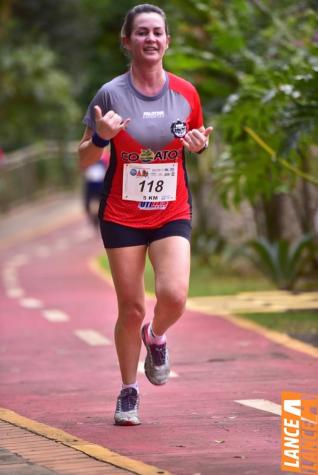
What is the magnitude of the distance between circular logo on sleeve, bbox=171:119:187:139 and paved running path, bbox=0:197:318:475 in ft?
4.65

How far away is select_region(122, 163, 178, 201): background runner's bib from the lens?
7.87 metres

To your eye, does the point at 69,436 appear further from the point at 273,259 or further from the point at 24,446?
the point at 273,259

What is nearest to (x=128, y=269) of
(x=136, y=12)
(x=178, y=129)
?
(x=178, y=129)

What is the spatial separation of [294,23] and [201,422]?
29.4ft

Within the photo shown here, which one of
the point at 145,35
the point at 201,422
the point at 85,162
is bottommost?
the point at 201,422

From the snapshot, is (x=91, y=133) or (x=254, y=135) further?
(x=254, y=135)

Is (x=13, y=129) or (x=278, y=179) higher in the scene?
(x=278, y=179)

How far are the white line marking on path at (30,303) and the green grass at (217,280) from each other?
1.38 metres

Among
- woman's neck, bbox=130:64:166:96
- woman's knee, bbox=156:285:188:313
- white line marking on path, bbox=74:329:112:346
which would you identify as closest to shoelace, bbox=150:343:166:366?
woman's knee, bbox=156:285:188:313

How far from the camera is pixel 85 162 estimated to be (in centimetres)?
793

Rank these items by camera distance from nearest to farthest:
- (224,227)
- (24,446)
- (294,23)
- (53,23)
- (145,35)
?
1. (24,446)
2. (145,35)
3. (294,23)
4. (224,227)
5. (53,23)

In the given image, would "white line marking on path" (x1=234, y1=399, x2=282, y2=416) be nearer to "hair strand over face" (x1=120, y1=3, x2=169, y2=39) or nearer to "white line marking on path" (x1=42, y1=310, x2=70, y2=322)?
"hair strand over face" (x1=120, y1=3, x2=169, y2=39)

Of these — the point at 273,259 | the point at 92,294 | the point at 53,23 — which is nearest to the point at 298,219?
the point at 273,259

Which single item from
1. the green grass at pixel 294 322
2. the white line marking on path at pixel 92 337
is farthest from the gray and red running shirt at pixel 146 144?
the white line marking on path at pixel 92 337
